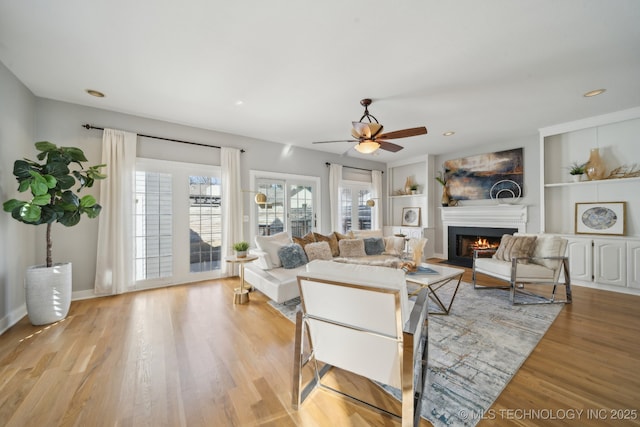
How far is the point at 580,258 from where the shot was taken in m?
4.12

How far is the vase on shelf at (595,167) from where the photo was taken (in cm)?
404

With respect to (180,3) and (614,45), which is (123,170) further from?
(614,45)

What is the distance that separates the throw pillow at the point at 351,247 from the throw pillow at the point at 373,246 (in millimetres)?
132

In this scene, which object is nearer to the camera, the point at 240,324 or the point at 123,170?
the point at 240,324

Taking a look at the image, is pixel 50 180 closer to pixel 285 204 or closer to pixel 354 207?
pixel 285 204

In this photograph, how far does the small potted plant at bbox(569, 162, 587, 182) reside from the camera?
4.22 meters

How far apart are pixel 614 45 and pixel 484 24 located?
1.46m

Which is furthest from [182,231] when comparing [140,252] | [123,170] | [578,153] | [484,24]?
[578,153]

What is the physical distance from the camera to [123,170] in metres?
3.81

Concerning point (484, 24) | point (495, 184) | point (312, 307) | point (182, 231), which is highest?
point (484, 24)

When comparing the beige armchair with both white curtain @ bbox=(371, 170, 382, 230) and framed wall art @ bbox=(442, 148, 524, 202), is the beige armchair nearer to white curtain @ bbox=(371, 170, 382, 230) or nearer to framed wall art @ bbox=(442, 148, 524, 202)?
framed wall art @ bbox=(442, 148, 524, 202)

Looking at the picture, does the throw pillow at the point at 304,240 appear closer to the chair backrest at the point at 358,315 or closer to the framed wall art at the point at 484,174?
the chair backrest at the point at 358,315

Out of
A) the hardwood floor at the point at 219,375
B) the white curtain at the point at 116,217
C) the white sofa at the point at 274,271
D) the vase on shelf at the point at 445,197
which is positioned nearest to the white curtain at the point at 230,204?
the white sofa at the point at 274,271

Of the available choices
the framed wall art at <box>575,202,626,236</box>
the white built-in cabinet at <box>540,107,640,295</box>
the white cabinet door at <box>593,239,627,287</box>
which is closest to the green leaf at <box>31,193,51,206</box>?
the white built-in cabinet at <box>540,107,640,295</box>
